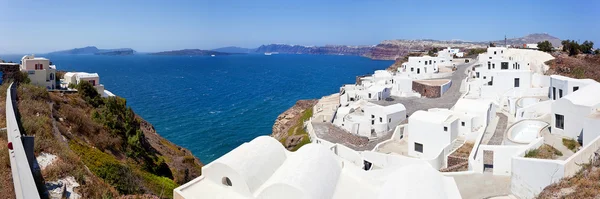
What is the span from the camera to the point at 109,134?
2161 cm

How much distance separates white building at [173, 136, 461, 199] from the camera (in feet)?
35.0

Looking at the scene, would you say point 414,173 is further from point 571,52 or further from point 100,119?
point 571,52

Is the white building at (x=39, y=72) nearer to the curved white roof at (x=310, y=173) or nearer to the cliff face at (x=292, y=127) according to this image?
the cliff face at (x=292, y=127)

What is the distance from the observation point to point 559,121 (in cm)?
1859

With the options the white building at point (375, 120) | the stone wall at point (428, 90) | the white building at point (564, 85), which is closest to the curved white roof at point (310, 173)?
the white building at point (375, 120)

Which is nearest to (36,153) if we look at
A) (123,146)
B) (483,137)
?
(123,146)

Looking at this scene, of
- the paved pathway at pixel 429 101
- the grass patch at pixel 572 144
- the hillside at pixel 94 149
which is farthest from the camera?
the paved pathway at pixel 429 101

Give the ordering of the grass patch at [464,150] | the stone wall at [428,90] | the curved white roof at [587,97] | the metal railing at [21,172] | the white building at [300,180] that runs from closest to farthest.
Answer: the metal railing at [21,172]
the white building at [300,180]
the curved white roof at [587,97]
the grass patch at [464,150]
the stone wall at [428,90]

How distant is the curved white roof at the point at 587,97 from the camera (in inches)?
677

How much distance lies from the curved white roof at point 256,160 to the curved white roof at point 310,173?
252mm

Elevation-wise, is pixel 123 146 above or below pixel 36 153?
below

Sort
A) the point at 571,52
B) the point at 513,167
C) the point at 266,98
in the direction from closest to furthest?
the point at 513,167 → the point at 571,52 → the point at 266,98

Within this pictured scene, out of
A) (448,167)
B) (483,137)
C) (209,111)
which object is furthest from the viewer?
(209,111)

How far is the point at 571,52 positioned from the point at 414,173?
47.1 meters
